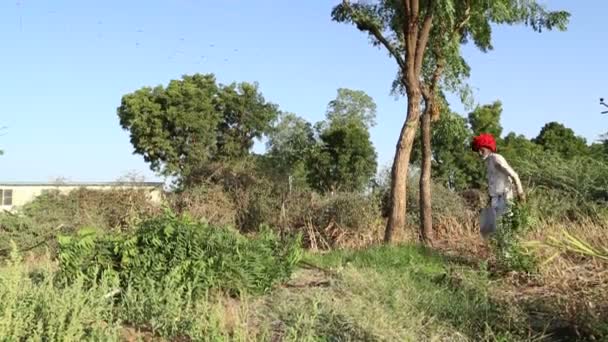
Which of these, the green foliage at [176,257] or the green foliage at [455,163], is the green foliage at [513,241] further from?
the green foliage at [455,163]

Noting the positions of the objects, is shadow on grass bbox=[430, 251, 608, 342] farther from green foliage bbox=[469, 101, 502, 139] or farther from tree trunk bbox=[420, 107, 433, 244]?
green foliage bbox=[469, 101, 502, 139]

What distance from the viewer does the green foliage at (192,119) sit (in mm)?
33406

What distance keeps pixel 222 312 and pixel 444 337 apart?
1605 millimetres

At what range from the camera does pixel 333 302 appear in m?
5.47

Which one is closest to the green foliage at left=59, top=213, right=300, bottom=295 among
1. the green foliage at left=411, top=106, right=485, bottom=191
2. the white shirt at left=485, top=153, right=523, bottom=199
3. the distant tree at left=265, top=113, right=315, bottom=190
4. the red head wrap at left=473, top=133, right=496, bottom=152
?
the white shirt at left=485, top=153, right=523, bottom=199

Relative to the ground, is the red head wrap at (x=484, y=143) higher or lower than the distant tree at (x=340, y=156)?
lower

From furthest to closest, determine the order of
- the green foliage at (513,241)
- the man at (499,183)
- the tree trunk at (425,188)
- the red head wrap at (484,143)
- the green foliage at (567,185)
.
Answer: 1. the tree trunk at (425,188)
2. the green foliage at (567,185)
3. the red head wrap at (484,143)
4. the man at (499,183)
5. the green foliage at (513,241)

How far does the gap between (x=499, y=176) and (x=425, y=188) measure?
4377 millimetres

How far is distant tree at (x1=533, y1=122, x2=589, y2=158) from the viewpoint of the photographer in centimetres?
2839

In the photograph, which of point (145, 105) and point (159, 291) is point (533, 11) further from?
point (145, 105)

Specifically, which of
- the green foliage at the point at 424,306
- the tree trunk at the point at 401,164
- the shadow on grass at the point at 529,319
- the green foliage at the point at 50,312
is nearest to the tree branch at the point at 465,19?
the tree trunk at the point at 401,164

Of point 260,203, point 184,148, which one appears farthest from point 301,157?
point 260,203

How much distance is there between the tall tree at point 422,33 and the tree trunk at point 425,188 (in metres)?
0.08

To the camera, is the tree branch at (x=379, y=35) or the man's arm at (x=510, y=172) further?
the tree branch at (x=379, y=35)
